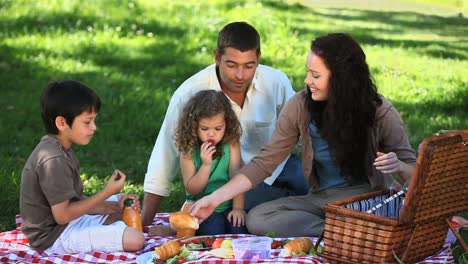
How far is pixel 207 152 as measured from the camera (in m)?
5.78

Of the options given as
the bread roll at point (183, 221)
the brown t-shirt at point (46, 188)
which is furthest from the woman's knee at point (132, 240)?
the brown t-shirt at point (46, 188)

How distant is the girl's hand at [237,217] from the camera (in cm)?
588

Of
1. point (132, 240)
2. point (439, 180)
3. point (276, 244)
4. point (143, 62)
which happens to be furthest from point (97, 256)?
point (143, 62)

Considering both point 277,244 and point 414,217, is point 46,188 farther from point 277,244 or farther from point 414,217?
point 414,217

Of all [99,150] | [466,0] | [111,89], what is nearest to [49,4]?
[111,89]

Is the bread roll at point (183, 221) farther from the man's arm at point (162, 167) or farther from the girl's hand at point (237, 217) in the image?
the man's arm at point (162, 167)

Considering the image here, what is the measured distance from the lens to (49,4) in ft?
37.4

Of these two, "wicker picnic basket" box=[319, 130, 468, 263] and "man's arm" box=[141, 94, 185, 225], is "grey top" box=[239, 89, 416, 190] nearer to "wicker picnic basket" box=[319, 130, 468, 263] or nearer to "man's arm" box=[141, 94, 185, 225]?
"wicker picnic basket" box=[319, 130, 468, 263]

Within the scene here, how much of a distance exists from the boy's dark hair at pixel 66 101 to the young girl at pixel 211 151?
64 cm

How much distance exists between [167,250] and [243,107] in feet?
4.42

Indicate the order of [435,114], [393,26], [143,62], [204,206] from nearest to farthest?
1. [204,206]
2. [435,114]
3. [143,62]
4. [393,26]

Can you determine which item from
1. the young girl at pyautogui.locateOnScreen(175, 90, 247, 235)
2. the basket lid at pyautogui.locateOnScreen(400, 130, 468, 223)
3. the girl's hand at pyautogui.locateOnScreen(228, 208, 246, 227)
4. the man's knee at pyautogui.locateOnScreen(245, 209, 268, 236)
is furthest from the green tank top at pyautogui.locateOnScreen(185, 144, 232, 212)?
the basket lid at pyautogui.locateOnScreen(400, 130, 468, 223)

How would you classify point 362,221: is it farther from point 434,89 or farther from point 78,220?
point 434,89

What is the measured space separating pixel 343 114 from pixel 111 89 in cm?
424
